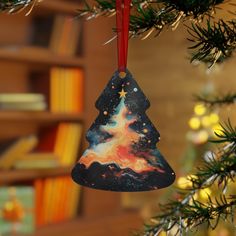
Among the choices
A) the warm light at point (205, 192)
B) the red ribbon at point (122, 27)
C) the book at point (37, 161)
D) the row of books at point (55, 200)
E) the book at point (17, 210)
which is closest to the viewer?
the red ribbon at point (122, 27)

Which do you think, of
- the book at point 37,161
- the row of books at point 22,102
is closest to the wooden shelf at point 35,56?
the row of books at point 22,102

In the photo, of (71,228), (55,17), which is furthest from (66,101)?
(71,228)

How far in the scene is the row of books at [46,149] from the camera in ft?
8.68

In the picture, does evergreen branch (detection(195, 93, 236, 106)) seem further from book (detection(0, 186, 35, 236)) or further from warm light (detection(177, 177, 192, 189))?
Result: book (detection(0, 186, 35, 236))

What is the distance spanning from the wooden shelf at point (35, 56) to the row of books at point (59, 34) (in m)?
0.05

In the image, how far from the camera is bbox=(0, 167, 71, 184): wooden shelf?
265 centimetres

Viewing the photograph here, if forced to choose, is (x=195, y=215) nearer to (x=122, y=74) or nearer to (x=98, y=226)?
(x=122, y=74)

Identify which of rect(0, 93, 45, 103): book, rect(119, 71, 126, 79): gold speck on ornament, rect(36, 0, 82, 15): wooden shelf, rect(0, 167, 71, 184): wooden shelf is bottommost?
rect(0, 167, 71, 184): wooden shelf

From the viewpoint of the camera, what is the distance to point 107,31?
3.07 meters

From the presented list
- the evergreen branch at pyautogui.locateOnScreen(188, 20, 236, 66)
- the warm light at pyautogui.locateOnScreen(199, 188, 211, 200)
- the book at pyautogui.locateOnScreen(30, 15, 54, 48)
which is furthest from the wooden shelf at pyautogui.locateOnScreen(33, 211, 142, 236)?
the evergreen branch at pyautogui.locateOnScreen(188, 20, 236, 66)

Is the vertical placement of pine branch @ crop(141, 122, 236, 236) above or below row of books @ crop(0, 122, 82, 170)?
above

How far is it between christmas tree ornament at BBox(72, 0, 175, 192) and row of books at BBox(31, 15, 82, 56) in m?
2.30

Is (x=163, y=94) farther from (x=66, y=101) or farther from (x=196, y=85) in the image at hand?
(x=66, y=101)

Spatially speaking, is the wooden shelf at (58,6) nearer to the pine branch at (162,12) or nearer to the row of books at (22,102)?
the row of books at (22,102)
